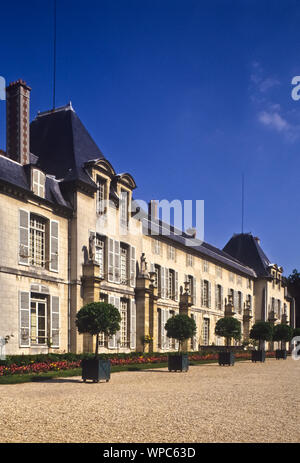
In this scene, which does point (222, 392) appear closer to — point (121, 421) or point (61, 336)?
point (121, 421)

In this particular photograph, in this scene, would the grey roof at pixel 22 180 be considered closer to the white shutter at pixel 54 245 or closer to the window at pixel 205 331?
the white shutter at pixel 54 245

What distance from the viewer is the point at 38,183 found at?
20016 millimetres

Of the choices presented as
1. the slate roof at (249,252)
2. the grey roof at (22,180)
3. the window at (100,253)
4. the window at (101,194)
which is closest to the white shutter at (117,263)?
the window at (100,253)

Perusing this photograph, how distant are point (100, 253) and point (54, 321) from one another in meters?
4.34

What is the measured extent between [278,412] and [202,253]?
27.7 meters

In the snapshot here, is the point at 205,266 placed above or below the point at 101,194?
below

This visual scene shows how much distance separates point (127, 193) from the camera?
25.9 metres

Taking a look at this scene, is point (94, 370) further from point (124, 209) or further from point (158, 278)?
point (158, 278)

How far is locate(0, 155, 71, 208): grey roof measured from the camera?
18561 millimetres

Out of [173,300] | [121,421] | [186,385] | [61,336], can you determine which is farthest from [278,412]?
[173,300]

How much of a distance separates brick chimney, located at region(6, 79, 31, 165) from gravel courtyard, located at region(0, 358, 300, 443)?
32.6 ft

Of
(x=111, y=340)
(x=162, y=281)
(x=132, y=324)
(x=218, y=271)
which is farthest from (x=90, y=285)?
(x=218, y=271)

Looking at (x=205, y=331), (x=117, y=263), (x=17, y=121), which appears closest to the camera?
(x=17, y=121)

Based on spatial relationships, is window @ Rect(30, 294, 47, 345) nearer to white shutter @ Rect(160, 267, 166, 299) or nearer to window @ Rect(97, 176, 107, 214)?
window @ Rect(97, 176, 107, 214)
